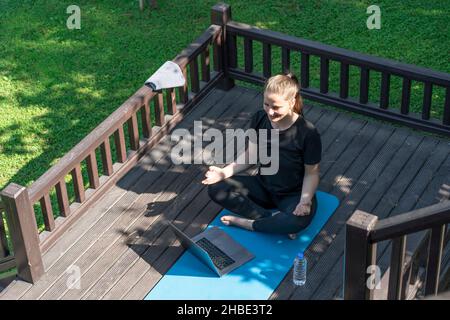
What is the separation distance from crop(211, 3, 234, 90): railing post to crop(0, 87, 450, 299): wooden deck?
320 millimetres

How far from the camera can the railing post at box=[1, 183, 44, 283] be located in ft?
20.7

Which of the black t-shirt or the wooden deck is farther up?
the black t-shirt

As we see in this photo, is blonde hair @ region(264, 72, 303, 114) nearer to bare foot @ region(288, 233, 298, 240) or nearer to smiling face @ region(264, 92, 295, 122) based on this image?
smiling face @ region(264, 92, 295, 122)

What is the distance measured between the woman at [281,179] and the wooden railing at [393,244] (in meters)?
1.39

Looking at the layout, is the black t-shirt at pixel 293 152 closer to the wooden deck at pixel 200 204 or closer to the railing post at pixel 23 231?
the wooden deck at pixel 200 204

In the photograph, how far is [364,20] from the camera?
11.6m

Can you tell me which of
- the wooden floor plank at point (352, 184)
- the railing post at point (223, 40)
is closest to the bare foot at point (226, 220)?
the wooden floor plank at point (352, 184)

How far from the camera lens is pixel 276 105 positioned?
6.73 meters

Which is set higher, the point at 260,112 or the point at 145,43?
the point at 260,112

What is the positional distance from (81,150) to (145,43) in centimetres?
471

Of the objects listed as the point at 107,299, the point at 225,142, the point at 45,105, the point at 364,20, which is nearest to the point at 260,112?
the point at 225,142

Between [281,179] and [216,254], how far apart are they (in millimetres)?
814

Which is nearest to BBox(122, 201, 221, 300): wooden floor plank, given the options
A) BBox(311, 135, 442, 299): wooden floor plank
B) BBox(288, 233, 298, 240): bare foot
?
BBox(288, 233, 298, 240): bare foot
